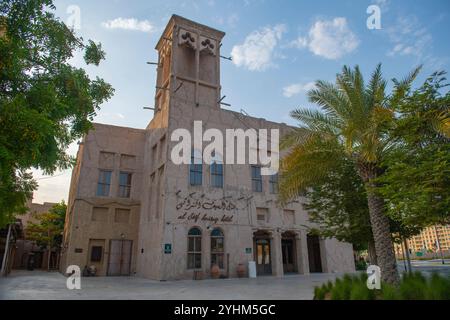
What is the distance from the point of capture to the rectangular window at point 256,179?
24297 millimetres

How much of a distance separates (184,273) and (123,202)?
8780 millimetres

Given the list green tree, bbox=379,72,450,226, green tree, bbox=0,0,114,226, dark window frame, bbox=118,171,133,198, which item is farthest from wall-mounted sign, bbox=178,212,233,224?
green tree, bbox=379,72,450,226

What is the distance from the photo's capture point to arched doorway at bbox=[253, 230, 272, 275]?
23188 millimetres

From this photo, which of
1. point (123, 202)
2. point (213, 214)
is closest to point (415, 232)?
point (213, 214)

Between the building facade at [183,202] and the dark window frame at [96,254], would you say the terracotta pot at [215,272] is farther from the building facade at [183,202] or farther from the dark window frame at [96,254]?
the dark window frame at [96,254]

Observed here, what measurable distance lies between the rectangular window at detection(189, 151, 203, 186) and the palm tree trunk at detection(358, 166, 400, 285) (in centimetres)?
1253

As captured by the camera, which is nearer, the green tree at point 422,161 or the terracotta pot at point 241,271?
the green tree at point 422,161

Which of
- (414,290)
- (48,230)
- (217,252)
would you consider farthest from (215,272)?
(48,230)

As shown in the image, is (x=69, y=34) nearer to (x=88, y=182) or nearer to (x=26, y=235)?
(x=88, y=182)

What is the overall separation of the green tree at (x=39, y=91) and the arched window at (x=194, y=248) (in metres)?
11.4

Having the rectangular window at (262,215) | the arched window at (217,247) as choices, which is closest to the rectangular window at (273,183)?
the rectangular window at (262,215)

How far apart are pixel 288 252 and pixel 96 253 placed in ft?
47.7

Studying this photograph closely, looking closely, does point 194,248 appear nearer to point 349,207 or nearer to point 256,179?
point 256,179

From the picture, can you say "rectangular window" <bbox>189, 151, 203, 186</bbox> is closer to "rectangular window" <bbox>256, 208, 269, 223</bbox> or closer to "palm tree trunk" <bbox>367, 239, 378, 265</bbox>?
"rectangular window" <bbox>256, 208, 269, 223</bbox>
